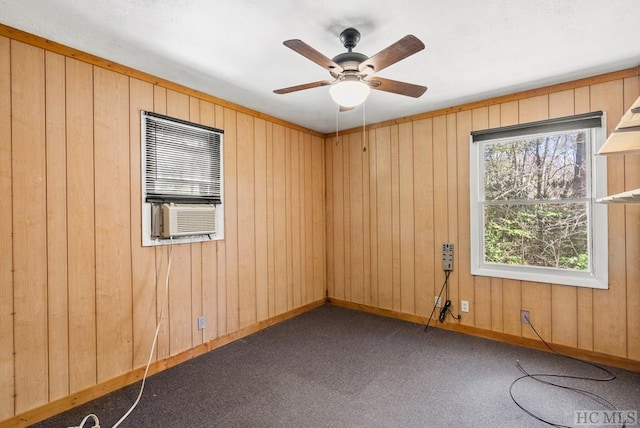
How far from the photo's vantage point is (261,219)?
3.51 meters

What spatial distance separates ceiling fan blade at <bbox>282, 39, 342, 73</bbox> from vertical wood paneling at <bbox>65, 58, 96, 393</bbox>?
163cm

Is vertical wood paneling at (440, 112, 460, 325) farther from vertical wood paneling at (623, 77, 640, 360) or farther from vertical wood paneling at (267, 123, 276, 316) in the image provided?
vertical wood paneling at (267, 123, 276, 316)

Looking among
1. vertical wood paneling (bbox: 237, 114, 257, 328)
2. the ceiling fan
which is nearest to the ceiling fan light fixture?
the ceiling fan

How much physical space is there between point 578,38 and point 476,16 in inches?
32.1

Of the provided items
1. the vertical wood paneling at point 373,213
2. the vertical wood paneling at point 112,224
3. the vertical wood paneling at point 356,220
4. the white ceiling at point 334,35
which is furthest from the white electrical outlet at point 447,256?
the vertical wood paneling at point 112,224

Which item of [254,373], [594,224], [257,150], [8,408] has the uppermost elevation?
[257,150]

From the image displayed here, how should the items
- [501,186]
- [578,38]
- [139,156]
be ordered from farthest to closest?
[501,186]
[139,156]
[578,38]

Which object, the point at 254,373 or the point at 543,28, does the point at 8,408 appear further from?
the point at 543,28

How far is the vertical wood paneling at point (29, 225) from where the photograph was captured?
6.21 feet

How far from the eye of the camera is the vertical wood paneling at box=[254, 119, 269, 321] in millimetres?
3439

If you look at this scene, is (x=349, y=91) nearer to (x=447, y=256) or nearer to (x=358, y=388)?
(x=358, y=388)

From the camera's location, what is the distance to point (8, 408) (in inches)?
72.1

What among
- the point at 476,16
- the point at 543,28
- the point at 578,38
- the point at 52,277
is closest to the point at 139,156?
the point at 52,277

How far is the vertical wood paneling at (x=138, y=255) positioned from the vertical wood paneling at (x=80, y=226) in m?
0.27
